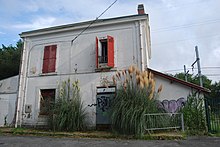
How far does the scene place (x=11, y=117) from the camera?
457 inches

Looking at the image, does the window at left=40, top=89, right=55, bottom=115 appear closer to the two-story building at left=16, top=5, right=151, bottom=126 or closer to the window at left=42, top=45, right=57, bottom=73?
the two-story building at left=16, top=5, right=151, bottom=126

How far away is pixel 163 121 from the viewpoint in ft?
26.7

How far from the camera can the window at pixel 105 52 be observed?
1033 cm

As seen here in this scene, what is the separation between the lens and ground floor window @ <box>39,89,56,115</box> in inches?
406

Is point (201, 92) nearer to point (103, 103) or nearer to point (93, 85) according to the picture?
point (103, 103)

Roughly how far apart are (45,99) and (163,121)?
701 centimetres

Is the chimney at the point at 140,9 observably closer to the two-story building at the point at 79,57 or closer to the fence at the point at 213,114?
the two-story building at the point at 79,57

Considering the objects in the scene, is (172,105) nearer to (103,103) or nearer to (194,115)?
(194,115)

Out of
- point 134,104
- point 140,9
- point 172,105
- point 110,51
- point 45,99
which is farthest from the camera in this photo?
point 140,9

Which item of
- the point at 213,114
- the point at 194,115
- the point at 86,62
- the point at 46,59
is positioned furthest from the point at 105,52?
the point at 213,114

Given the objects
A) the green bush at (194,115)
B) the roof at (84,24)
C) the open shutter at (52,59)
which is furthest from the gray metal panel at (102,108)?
the roof at (84,24)

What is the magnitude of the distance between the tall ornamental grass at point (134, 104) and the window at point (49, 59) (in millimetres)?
5170

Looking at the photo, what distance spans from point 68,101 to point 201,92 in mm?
7012

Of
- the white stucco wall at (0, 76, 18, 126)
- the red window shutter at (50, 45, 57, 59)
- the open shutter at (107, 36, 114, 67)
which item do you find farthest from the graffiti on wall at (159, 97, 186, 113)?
the white stucco wall at (0, 76, 18, 126)
